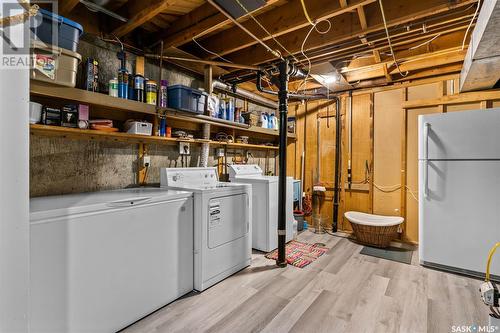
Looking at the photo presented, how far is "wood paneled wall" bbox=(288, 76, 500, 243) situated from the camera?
338 centimetres

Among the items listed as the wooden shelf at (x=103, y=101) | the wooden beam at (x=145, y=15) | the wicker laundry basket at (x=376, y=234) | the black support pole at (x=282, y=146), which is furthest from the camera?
the wicker laundry basket at (x=376, y=234)

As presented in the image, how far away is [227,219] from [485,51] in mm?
2684

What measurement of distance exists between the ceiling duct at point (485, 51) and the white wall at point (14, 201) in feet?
8.47

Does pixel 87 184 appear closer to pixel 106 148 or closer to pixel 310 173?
pixel 106 148

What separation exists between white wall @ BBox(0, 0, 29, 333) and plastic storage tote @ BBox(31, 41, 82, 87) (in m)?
0.57

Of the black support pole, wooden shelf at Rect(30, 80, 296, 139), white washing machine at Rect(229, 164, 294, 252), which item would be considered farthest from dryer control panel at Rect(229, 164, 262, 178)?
the black support pole

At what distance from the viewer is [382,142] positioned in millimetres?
3773

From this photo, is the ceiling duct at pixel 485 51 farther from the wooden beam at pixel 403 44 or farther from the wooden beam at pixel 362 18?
the wooden beam at pixel 362 18

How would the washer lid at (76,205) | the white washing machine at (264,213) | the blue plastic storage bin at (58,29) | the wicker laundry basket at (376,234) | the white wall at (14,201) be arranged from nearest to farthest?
the white wall at (14,201)
the washer lid at (76,205)
the blue plastic storage bin at (58,29)
the white washing machine at (264,213)
the wicker laundry basket at (376,234)

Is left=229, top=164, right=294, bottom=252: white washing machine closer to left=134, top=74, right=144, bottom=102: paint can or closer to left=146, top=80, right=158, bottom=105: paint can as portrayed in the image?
left=146, top=80, right=158, bottom=105: paint can

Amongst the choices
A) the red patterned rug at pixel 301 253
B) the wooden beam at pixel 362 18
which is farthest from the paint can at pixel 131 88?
the red patterned rug at pixel 301 253

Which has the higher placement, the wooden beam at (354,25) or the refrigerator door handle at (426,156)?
the wooden beam at (354,25)

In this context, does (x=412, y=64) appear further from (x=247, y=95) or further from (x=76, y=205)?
(x=76, y=205)

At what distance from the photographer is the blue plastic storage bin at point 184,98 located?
2436 millimetres
